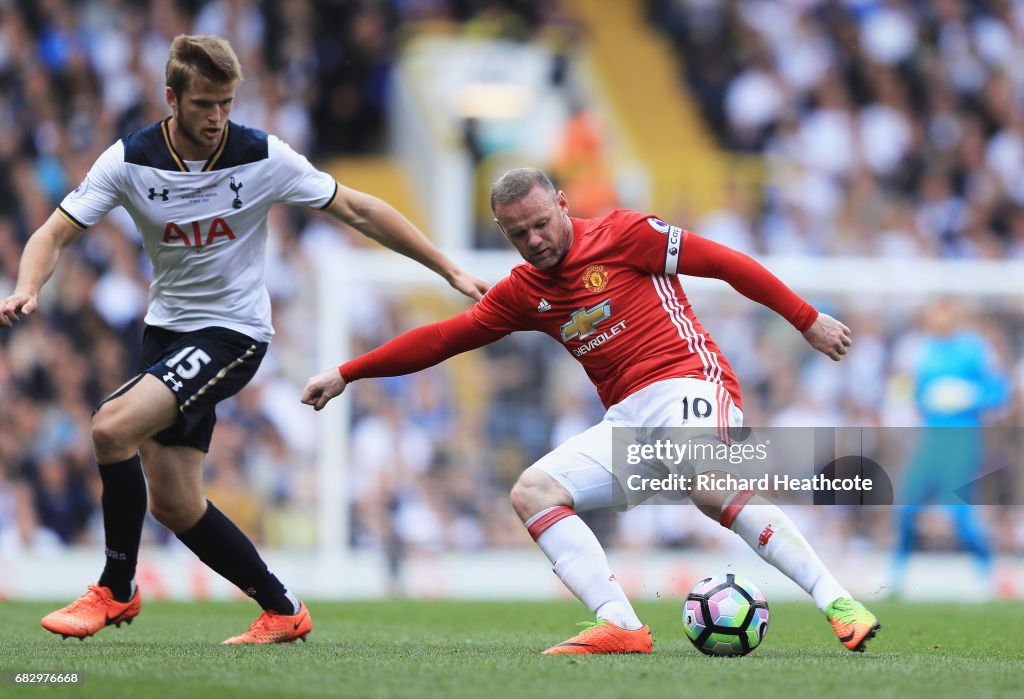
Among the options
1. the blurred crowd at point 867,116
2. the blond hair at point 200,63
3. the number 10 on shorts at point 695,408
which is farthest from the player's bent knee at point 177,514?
the blurred crowd at point 867,116

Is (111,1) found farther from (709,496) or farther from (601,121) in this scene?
(709,496)

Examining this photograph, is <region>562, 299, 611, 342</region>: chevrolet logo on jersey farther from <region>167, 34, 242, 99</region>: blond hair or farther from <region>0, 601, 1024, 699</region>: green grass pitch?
<region>167, 34, 242, 99</region>: blond hair

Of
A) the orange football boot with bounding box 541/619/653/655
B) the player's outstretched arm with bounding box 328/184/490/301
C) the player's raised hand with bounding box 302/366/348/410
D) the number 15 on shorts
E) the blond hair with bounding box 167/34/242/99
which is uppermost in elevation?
the blond hair with bounding box 167/34/242/99

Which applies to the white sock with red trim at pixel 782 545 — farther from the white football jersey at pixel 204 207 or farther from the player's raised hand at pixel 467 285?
the white football jersey at pixel 204 207

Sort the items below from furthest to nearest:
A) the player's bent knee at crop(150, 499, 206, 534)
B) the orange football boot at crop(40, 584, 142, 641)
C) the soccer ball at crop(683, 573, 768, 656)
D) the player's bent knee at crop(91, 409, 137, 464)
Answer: the player's bent knee at crop(150, 499, 206, 534) → the orange football boot at crop(40, 584, 142, 641) → the player's bent knee at crop(91, 409, 137, 464) → the soccer ball at crop(683, 573, 768, 656)

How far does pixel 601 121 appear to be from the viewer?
20.0 meters

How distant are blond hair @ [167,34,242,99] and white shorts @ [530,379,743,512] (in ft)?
6.85

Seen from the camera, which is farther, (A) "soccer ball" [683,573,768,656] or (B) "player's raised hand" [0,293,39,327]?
(A) "soccer ball" [683,573,768,656]

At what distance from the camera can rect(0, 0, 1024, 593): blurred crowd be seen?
13273 mm

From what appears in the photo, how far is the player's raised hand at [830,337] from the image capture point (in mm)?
6223

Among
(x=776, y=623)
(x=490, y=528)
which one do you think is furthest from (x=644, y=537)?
(x=776, y=623)

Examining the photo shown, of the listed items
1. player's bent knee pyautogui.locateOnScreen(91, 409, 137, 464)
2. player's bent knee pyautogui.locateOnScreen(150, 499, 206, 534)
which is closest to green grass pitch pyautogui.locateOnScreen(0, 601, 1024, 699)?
player's bent knee pyautogui.locateOnScreen(150, 499, 206, 534)

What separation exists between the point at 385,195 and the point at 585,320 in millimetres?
12098

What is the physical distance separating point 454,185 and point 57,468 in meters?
6.30
